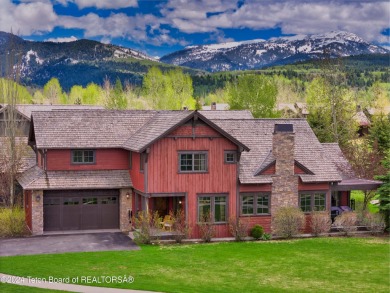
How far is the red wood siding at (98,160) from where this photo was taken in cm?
3831

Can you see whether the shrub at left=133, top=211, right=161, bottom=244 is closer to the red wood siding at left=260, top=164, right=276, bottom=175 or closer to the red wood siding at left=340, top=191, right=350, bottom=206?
the red wood siding at left=260, top=164, right=276, bottom=175

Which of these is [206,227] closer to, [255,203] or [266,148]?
[255,203]

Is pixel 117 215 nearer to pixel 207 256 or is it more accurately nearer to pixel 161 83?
pixel 207 256

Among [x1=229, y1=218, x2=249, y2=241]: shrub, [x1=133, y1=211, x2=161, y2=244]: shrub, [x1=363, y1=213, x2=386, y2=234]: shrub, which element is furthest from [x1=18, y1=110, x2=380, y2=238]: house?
[x1=363, y1=213, x2=386, y2=234]: shrub

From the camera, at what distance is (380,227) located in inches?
1533

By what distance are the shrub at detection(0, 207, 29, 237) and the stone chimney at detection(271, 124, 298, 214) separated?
1455 cm

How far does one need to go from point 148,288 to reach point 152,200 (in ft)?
47.9

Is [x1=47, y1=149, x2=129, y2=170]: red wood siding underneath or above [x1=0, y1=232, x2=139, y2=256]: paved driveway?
above

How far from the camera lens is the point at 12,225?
36.3 metres

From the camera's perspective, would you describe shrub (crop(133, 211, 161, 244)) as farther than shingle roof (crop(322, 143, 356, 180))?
No

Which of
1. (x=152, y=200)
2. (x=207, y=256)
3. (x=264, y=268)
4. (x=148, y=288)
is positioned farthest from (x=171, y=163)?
(x=148, y=288)

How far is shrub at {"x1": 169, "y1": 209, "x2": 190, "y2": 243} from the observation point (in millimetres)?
35312

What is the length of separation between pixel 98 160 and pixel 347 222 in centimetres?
1527

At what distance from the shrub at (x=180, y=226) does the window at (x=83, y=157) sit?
6359mm
